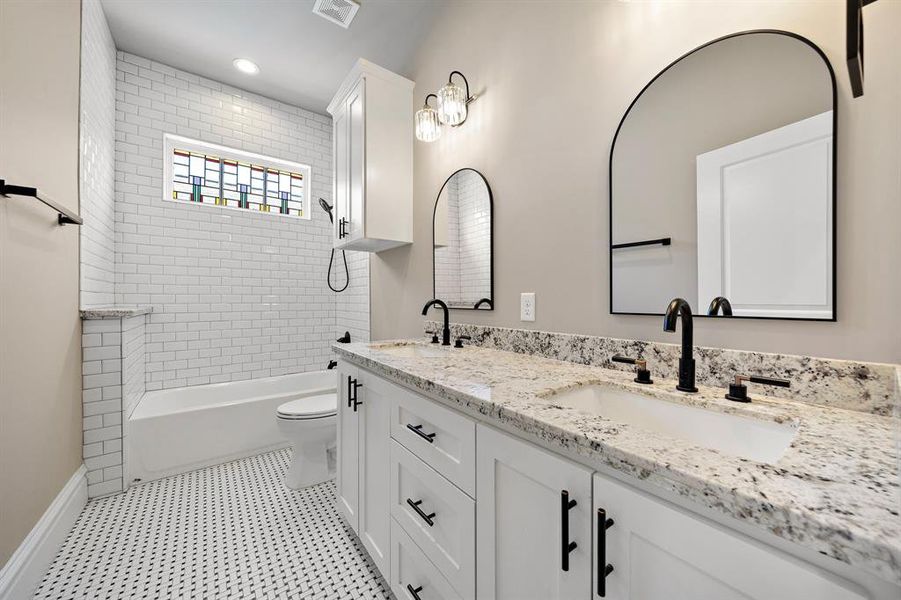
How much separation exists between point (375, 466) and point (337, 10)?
2.56 m

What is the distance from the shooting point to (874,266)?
29.8 inches

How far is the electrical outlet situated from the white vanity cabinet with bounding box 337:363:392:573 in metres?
0.68

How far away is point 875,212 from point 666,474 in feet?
2.63

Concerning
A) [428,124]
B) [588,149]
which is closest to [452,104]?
[428,124]

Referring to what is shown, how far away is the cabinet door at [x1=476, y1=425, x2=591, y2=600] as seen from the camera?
24.5 inches

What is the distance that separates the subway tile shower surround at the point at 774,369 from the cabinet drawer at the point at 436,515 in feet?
2.22

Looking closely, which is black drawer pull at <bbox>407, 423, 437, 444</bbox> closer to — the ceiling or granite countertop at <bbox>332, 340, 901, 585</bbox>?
granite countertop at <bbox>332, 340, 901, 585</bbox>

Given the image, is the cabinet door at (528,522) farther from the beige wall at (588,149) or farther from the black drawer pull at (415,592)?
the beige wall at (588,149)

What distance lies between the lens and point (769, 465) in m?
0.49

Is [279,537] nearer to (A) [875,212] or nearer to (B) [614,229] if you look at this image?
(B) [614,229]

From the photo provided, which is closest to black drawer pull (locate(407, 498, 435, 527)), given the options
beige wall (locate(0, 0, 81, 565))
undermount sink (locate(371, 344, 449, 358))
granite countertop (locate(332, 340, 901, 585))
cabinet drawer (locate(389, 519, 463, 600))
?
cabinet drawer (locate(389, 519, 463, 600))

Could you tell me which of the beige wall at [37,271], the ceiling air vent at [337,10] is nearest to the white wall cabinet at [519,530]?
the beige wall at [37,271]

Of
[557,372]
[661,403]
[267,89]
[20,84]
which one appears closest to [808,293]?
[661,403]

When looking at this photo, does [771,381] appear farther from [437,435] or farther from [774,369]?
[437,435]
